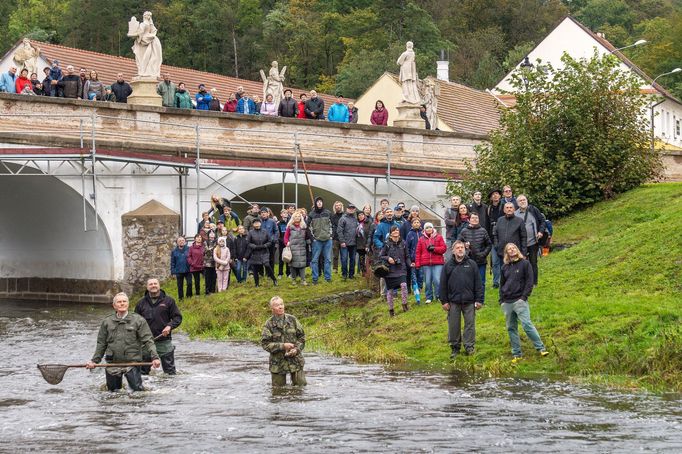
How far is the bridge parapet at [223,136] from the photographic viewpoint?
1305 inches

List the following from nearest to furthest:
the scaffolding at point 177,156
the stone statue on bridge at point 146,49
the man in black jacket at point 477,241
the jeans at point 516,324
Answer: the jeans at point 516,324 → the man in black jacket at point 477,241 → the scaffolding at point 177,156 → the stone statue on bridge at point 146,49

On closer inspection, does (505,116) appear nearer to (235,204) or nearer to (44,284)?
(235,204)

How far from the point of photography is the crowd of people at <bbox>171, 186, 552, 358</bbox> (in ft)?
70.8

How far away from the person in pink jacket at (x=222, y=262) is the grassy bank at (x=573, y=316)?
27 cm

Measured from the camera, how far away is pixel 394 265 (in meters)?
25.5

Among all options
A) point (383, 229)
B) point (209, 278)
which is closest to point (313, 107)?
point (209, 278)

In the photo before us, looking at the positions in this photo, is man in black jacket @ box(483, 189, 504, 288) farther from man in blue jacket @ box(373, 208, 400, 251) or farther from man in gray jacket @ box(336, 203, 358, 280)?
man in gray jacket @ box(336, 203, 358, 280)

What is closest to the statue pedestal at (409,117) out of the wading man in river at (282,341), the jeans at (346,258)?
the jeans at (346,258)

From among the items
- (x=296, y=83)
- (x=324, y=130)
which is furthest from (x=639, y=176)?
(x=296, y=83)

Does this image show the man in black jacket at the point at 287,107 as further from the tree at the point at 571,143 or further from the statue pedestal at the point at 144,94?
the tree at the point at 571,143

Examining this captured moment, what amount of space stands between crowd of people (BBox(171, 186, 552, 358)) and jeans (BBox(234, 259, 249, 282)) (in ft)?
0.07

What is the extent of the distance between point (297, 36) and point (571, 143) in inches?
1678

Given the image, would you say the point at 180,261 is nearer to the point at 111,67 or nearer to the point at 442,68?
the point at 111,67

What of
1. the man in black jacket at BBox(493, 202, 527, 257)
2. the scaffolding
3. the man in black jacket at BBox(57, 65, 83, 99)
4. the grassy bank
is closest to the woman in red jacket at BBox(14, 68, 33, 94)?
the man in black jacket at BBox(57, 65, 83, 99)
